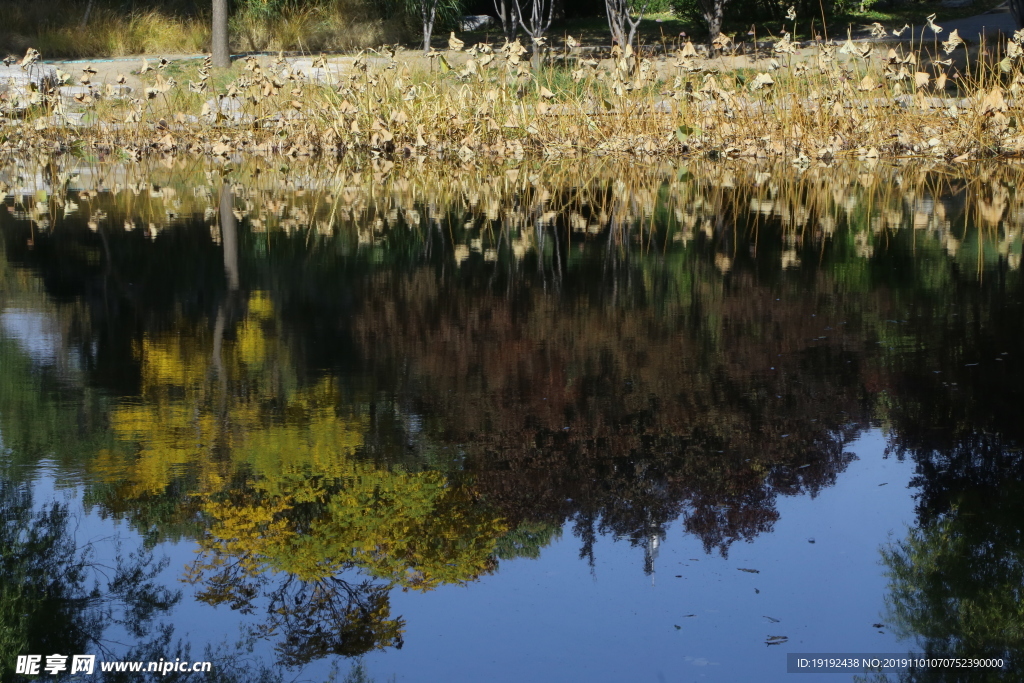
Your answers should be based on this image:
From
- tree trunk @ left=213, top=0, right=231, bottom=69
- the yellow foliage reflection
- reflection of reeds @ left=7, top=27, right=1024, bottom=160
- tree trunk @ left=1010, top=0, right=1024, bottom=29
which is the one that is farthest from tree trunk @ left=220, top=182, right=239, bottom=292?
tree trunk @ left=1010, top=0, right=1024, bottom=29

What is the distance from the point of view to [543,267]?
6.64m

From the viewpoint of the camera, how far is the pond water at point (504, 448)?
260cm

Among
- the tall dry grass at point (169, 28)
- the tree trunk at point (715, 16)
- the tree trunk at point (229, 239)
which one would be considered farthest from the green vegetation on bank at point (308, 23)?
the tree trunk at point (229, 239)

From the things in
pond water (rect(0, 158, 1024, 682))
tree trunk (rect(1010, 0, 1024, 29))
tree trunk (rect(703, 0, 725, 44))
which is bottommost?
pond water (rect(0, 158, 1024, 682))

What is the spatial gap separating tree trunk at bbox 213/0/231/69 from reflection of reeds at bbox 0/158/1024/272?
27.1ft

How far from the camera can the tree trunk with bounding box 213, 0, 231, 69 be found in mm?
20625

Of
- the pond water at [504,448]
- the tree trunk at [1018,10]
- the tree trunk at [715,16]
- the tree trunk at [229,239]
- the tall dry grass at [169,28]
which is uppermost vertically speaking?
the tall dry grass at [169,28]

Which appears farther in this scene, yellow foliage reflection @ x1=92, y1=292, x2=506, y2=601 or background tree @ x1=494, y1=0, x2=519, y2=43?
background tree @ x1=494, y1=0, x2=519, y2=43

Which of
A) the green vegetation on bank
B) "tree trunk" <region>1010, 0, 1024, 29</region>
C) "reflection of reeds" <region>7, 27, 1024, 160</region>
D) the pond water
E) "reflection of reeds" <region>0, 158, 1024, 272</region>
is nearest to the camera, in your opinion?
the pond water

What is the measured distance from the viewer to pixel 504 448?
356 cm

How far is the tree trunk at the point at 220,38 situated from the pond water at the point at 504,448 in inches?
558

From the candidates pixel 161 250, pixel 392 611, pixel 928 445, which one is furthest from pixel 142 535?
pixel 161 250

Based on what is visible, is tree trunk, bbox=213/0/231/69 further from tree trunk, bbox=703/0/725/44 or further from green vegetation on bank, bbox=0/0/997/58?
tree trunk, bbox=703/0/725/44

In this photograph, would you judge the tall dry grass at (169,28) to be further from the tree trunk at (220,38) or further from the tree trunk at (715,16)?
the tree trunk at (715,16)
